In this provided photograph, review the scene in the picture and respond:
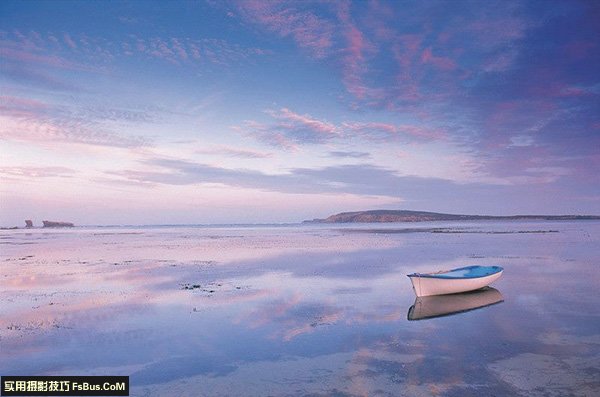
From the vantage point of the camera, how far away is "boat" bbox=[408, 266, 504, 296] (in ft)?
55.2

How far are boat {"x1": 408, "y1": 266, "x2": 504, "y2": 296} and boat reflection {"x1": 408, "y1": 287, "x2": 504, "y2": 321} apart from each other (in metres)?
0.28

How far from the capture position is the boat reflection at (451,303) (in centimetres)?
1496

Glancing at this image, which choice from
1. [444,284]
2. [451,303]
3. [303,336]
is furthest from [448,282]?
[303,336]

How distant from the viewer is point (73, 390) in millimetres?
8484

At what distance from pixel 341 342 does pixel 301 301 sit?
18.6 feet

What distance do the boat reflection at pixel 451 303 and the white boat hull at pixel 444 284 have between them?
0.25 metres

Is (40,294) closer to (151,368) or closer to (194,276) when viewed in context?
(194,276)

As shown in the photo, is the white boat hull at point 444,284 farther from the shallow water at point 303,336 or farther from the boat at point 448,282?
the shallow water at point 303,336

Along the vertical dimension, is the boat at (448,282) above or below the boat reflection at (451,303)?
above

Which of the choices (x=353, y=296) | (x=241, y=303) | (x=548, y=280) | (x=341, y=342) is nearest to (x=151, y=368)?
(x=341, y=342)

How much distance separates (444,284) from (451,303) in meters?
0.86

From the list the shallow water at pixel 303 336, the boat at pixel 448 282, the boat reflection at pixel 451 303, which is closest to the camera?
the shallow water at pixel 303 336

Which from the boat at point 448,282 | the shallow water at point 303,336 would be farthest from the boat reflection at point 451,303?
the boat at point 448,282

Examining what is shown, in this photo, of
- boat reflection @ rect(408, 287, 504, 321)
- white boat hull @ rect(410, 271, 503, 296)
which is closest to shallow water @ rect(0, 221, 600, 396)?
boat reflection @ rect(408, 287, 504, 321)
